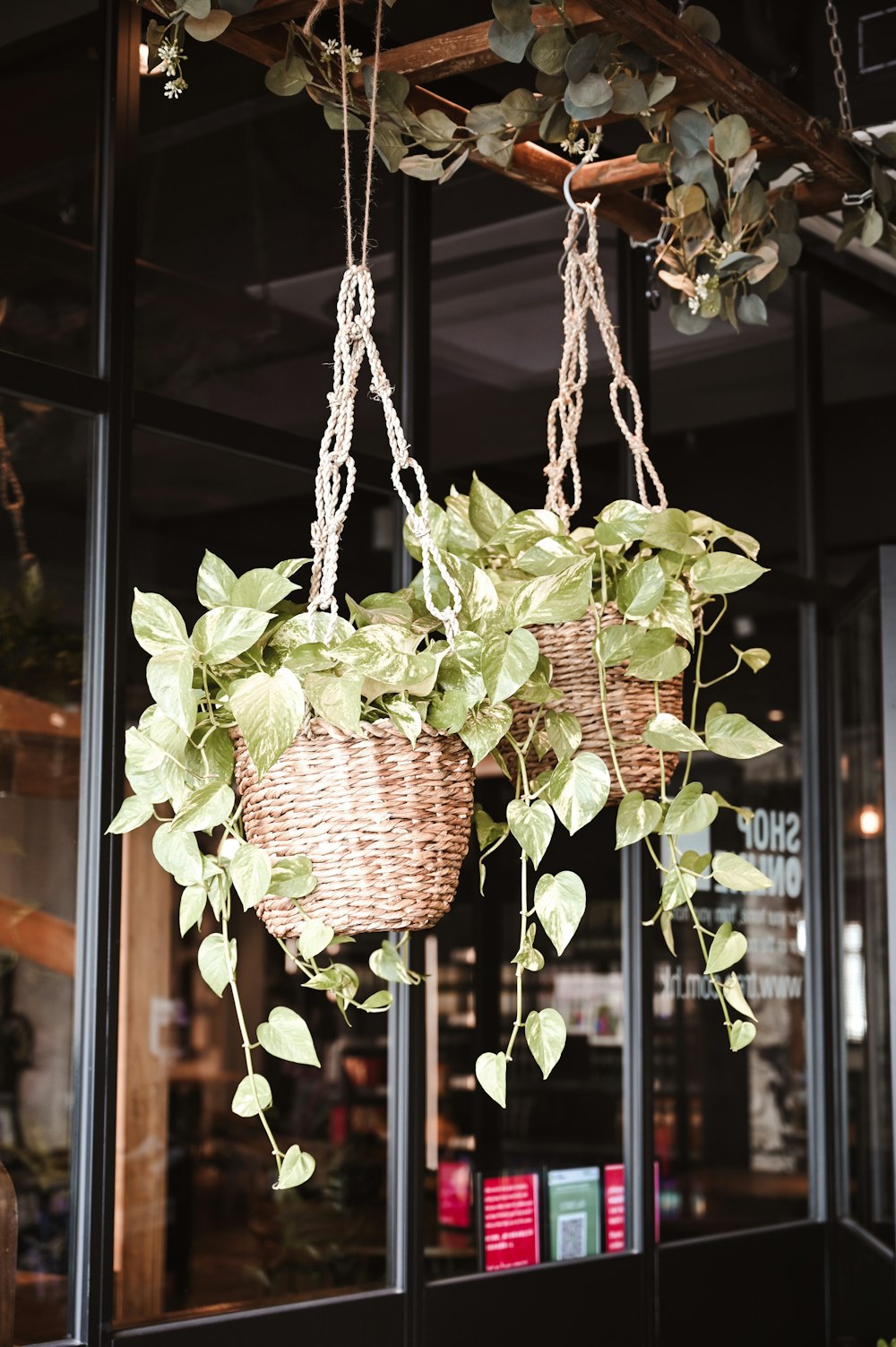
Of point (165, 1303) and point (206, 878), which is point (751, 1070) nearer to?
point (165, 1303)

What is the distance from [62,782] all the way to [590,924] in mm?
1557

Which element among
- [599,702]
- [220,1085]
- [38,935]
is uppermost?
[599,702]

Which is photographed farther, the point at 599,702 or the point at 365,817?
the point at 599,702

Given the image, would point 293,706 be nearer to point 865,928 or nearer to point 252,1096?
point 252,1096

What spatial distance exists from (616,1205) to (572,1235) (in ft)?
0.51

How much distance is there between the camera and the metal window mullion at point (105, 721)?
2.15 m

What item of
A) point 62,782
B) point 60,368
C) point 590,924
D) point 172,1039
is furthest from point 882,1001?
point 172,1039

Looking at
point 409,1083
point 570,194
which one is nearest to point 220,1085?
point 409,1083

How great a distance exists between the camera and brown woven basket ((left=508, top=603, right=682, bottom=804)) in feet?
5.57

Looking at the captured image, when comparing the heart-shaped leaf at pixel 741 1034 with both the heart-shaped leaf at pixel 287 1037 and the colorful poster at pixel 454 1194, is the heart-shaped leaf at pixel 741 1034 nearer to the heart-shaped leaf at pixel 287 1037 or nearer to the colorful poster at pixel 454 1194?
the heart-shaped leaf at pixel 287 1037

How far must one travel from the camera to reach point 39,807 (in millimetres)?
3924

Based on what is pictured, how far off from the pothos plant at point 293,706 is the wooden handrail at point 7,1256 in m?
0.50

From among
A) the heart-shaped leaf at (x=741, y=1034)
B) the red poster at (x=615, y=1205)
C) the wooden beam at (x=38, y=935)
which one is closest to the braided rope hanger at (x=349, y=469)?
the heart-shaped leaf at (x=741, y=1034)

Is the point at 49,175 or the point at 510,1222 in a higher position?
the point at 49,175
